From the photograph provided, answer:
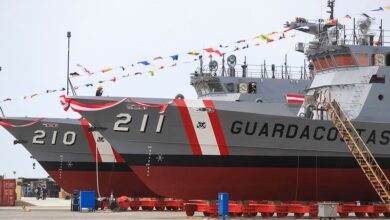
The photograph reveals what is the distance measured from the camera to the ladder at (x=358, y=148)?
102 ft

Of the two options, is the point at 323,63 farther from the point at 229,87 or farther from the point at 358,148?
the point at 229,87

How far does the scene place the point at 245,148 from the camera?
32156mm

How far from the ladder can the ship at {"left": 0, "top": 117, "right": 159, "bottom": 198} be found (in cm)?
1264

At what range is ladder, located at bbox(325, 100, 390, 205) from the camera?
3095cm

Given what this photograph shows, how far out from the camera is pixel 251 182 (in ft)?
106

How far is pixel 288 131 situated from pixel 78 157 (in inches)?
548

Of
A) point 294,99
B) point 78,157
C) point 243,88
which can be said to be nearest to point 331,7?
point 294,99

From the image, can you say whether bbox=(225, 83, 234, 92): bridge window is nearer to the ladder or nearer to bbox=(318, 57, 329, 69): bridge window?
bbox=(318, 57, 329, 69): bridge window

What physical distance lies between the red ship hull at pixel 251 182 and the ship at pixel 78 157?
9070 mm

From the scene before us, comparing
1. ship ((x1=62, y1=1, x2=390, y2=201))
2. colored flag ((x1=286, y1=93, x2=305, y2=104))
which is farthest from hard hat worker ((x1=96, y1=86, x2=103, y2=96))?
colored flag ((x1=286, y1=93, x2=305, y2=104))

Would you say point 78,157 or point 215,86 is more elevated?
point 215,86

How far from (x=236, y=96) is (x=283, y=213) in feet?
56.4

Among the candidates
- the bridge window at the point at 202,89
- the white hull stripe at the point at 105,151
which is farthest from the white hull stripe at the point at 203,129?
the bridge window at the point at 202,89

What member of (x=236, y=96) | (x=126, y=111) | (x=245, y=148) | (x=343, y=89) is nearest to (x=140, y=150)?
(x=126, y=111)
